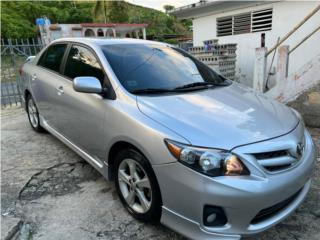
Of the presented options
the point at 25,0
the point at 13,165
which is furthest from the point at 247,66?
the point at 25,0

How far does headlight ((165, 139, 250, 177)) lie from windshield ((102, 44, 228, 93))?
1.00 metres

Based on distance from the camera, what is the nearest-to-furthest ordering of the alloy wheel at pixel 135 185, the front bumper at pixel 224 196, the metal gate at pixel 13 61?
the front bumper at pixel 224 196
the alloy wheel at pixel 135 185
the metal gate at pixel 13 61

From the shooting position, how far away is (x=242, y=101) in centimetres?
282

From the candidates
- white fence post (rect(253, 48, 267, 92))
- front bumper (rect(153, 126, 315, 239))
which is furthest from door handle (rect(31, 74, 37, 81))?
white fence post (rect(253, 48, 267, 92))

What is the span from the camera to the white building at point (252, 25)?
298 inches

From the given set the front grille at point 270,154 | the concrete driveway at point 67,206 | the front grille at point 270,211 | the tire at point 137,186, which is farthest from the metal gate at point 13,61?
the front grille at point 270,211

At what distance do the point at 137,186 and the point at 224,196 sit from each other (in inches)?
34.8

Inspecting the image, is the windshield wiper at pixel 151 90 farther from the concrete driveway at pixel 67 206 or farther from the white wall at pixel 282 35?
the white wall at pixel 282 35

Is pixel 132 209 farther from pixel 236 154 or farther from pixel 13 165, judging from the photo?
pixel 13 165

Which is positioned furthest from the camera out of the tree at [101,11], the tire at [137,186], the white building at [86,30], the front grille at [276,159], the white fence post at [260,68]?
the tree at [101,11]

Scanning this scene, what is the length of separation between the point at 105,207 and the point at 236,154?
1551 mm

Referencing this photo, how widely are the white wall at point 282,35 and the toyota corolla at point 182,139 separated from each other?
450 centimetres

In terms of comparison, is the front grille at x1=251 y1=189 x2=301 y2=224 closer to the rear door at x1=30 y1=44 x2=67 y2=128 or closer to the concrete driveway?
the concrete driveway

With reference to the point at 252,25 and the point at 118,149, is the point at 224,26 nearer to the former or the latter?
the point at 252,25
